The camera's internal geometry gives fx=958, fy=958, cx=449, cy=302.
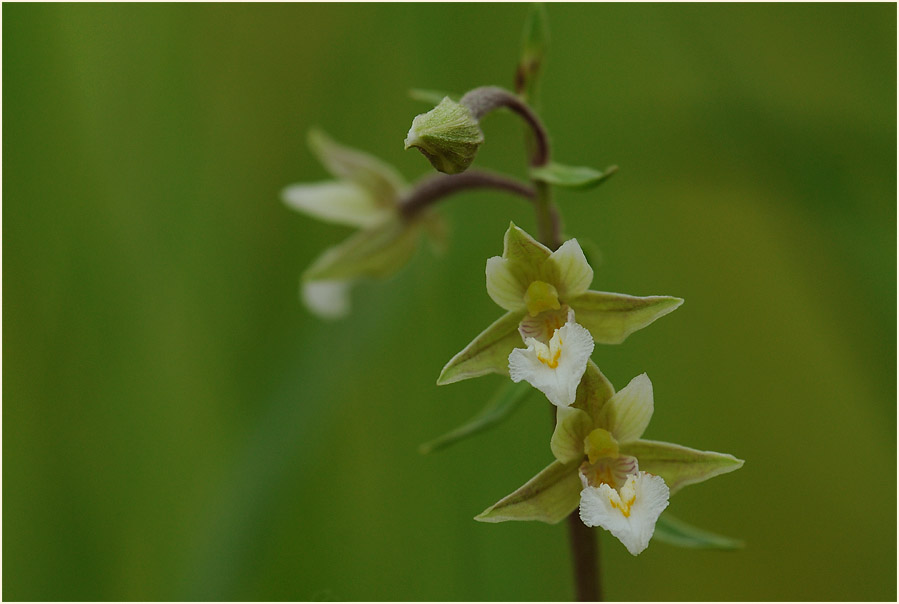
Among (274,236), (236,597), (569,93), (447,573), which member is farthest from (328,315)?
(569,93)


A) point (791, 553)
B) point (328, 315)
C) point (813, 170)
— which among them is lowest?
point (791, 553)

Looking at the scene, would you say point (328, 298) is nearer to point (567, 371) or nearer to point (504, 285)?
point (504, 285)

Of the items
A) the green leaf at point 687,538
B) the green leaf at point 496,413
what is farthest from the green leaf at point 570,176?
the green leaf at point 687,538

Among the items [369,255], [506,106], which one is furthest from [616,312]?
[369,255]

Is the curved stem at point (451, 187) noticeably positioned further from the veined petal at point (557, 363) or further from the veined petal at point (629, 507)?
the veined petal at point (629, 507)

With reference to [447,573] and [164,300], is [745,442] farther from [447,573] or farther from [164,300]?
[164,300]

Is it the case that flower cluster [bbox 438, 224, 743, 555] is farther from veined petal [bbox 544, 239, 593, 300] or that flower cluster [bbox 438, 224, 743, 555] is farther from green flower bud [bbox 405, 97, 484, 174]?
green flower bud [bbox 405, 97, 484, 174]
